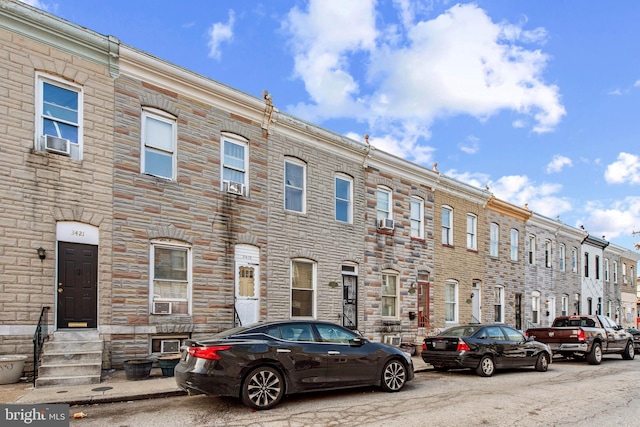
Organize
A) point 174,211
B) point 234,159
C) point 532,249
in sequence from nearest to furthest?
1. point 174,211
2. point 234,159
3. point 532,249

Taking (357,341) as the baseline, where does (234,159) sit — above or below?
above

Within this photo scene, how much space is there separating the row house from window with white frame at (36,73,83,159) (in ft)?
0.09

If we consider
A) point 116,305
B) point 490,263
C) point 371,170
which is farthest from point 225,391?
point 490,263

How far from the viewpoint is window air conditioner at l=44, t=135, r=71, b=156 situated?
1130cm

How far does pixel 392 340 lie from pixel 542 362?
578cm

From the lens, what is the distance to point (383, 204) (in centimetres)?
1995

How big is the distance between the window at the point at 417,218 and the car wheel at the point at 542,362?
7449 millimetres

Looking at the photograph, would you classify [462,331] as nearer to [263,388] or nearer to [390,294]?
[390,294]

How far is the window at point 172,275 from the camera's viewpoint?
42.7 ft

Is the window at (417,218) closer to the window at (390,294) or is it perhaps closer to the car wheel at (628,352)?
the window at (390,294)

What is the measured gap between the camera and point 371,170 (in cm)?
1934

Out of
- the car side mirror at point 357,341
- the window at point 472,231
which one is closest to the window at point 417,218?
the window at point 472,231

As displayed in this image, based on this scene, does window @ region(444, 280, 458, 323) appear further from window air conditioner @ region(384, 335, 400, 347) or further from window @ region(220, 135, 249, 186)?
window @ region(220, 135, 249, 186)

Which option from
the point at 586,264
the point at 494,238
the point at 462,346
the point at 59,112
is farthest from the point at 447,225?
the point at 586,264
